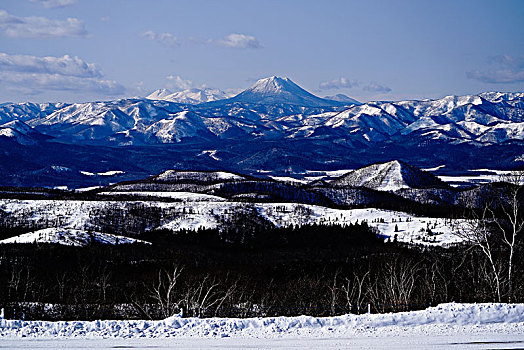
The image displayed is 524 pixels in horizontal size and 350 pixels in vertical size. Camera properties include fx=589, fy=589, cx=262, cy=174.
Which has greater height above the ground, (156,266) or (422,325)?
(422,325)

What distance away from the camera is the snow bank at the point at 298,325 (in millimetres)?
33000

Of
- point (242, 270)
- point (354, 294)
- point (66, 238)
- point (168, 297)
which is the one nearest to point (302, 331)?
point (168, 297)

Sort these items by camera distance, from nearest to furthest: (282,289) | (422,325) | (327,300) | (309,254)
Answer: (422,325) < (327,300) < (282,289) < (309,254)

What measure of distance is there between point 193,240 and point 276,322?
513 feet

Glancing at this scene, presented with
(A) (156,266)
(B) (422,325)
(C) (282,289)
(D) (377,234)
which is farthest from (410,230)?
(B) (422,325)

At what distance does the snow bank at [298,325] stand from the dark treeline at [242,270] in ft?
28.4

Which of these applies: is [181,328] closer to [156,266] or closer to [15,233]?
[156,266]

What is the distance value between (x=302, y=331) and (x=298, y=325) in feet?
2.58

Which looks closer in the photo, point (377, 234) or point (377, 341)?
point (377, 341)

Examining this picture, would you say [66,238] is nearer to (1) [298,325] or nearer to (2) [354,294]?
(2) [354,294]

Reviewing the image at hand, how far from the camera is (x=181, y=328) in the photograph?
33.9 meters

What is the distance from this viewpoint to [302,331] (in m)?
33.8

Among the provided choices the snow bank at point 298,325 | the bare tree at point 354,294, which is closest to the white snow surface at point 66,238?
→ the bare tree at point 354,294

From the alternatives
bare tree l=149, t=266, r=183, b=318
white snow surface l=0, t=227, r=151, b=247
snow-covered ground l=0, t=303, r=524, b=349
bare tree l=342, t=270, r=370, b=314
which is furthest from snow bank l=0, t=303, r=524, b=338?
white snow surface l=0, t=227, r=151, b=247
